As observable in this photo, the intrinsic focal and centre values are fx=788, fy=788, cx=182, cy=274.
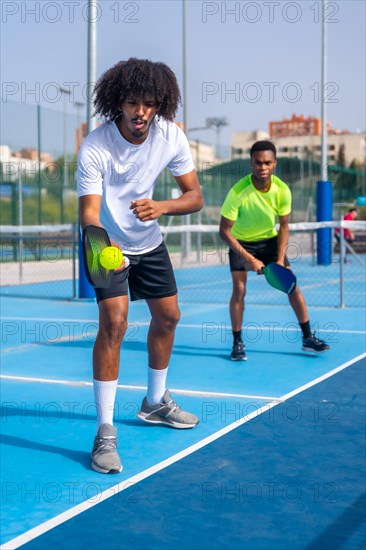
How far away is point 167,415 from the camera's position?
500 centimetres

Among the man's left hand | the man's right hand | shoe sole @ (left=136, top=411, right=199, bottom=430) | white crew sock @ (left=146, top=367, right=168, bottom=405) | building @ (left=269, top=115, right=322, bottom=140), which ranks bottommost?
shoe sole @ (left=136, top=411, right=199, bottom=430)

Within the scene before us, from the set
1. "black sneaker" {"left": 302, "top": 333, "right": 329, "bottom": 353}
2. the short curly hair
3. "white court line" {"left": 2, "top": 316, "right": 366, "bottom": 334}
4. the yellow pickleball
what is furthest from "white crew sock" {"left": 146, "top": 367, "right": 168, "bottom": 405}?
"white court line" {"left": 2, "top": 316, "right": 366, "bottom": 334}

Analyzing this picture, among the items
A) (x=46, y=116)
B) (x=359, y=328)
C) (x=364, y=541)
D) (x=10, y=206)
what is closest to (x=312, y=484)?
(x=364, y=541)

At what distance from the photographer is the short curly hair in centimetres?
433

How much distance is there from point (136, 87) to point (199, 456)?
205 cm

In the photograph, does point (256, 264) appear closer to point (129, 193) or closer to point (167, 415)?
point (167, 415)

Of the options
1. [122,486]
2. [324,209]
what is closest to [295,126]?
[324,209]

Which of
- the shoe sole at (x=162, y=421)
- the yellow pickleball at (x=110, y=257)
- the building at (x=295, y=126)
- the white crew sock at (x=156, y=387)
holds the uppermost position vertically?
the building at (x=295, y=126)

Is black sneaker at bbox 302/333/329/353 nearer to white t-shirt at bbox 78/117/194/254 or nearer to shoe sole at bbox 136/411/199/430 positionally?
shoe sole at bbox 136/411/199/430

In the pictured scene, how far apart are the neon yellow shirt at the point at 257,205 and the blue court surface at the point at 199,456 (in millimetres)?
1301

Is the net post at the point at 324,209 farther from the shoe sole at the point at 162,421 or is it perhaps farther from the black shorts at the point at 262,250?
the shoe sole at the point at 162,421

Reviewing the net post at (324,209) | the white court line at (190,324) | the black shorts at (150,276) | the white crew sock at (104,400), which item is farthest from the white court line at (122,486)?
the net post at (324,209)

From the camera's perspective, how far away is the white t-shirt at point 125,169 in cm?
433

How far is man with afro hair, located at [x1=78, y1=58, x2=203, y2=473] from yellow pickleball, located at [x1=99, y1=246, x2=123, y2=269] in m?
0.22
